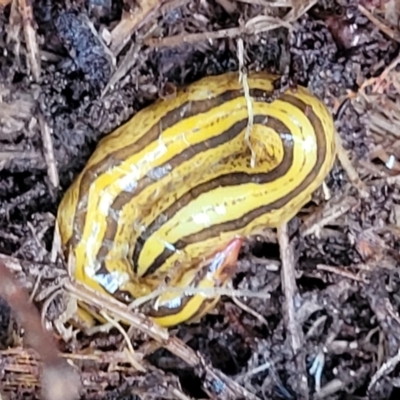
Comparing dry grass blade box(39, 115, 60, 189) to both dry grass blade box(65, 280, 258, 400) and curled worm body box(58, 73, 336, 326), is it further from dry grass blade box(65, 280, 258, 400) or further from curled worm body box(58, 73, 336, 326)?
dry grass blade box(65, 280, 258, 400)

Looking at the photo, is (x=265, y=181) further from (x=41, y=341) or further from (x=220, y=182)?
(x=41, y=341)

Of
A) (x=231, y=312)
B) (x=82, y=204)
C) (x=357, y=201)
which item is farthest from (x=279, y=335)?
(x=82, y=204)

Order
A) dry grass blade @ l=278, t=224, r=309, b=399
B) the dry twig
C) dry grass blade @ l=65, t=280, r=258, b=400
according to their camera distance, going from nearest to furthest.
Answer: the dry twig → dry grass blade @ l=65, t=280, r=258, b=400 → dry grass blade @ l=278, t=224, r=309, b=399

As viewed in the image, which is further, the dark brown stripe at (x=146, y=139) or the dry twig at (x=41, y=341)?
the dark brown stripe at (x=146, y=139)

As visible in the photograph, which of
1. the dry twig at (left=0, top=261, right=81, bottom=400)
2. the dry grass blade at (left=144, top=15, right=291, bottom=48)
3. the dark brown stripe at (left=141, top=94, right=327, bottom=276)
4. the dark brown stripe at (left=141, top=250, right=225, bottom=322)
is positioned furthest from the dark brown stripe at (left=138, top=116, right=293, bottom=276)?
the dry twig at (left=0, top=261, right=81, bottom=400)

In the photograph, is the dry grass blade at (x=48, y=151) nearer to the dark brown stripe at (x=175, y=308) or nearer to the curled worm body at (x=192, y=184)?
the curled worm body at (x=192, y=184)

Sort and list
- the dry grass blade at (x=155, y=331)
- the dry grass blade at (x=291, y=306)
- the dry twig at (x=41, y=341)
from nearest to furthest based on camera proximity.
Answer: the dry twig at (x=41, y=341)
the dry grass blade at (x=155, y=331)
the dry grass blade at (x=291, y=306)

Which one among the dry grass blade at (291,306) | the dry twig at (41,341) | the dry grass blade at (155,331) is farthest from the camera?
the dry grass blade at (291,306)

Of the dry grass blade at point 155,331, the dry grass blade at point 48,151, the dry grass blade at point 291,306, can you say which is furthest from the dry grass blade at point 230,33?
the dry grass blade at point 155,331
